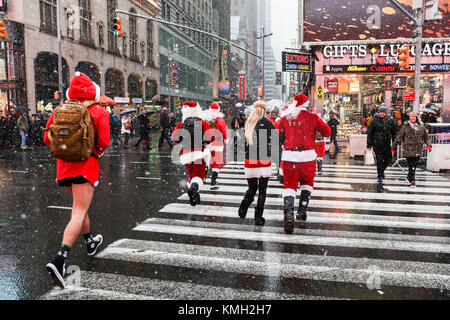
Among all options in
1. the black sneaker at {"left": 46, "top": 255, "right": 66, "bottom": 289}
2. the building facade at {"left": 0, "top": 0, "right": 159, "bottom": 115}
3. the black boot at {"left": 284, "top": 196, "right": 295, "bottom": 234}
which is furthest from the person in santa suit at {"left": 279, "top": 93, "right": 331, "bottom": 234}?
the building facade at {"left": 0, "top": 0, "right": 159, "bottom": 115}

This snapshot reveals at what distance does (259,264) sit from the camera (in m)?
4.54

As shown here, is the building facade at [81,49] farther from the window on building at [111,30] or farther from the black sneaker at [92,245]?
the black sneaker at [92,245]

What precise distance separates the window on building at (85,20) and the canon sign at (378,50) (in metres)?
20.5

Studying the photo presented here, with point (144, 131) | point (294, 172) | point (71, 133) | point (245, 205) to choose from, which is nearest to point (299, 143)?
point (294, 172)

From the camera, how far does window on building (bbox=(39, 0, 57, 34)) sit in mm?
27539

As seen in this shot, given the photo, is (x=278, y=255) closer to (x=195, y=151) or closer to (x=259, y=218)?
(x=259, y=218)

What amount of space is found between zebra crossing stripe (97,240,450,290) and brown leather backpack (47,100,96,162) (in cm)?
150

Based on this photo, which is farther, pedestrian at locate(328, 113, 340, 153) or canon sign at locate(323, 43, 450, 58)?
canon sign at locate(323, 43, 450, 58)

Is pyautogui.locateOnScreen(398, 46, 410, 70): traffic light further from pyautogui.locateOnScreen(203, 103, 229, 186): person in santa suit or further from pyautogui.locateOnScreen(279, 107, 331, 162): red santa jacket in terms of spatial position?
pyautogui.locateOnScreen(279, 107, 331, 162): red santa jacket

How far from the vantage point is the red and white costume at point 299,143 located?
230 inches

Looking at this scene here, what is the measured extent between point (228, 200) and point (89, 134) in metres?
4.52

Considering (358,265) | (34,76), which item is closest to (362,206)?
(358,265)

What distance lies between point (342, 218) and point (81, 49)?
101 feet

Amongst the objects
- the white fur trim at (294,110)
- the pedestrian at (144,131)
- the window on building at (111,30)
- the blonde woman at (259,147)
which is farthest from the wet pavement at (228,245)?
the window on building at (111,30)
